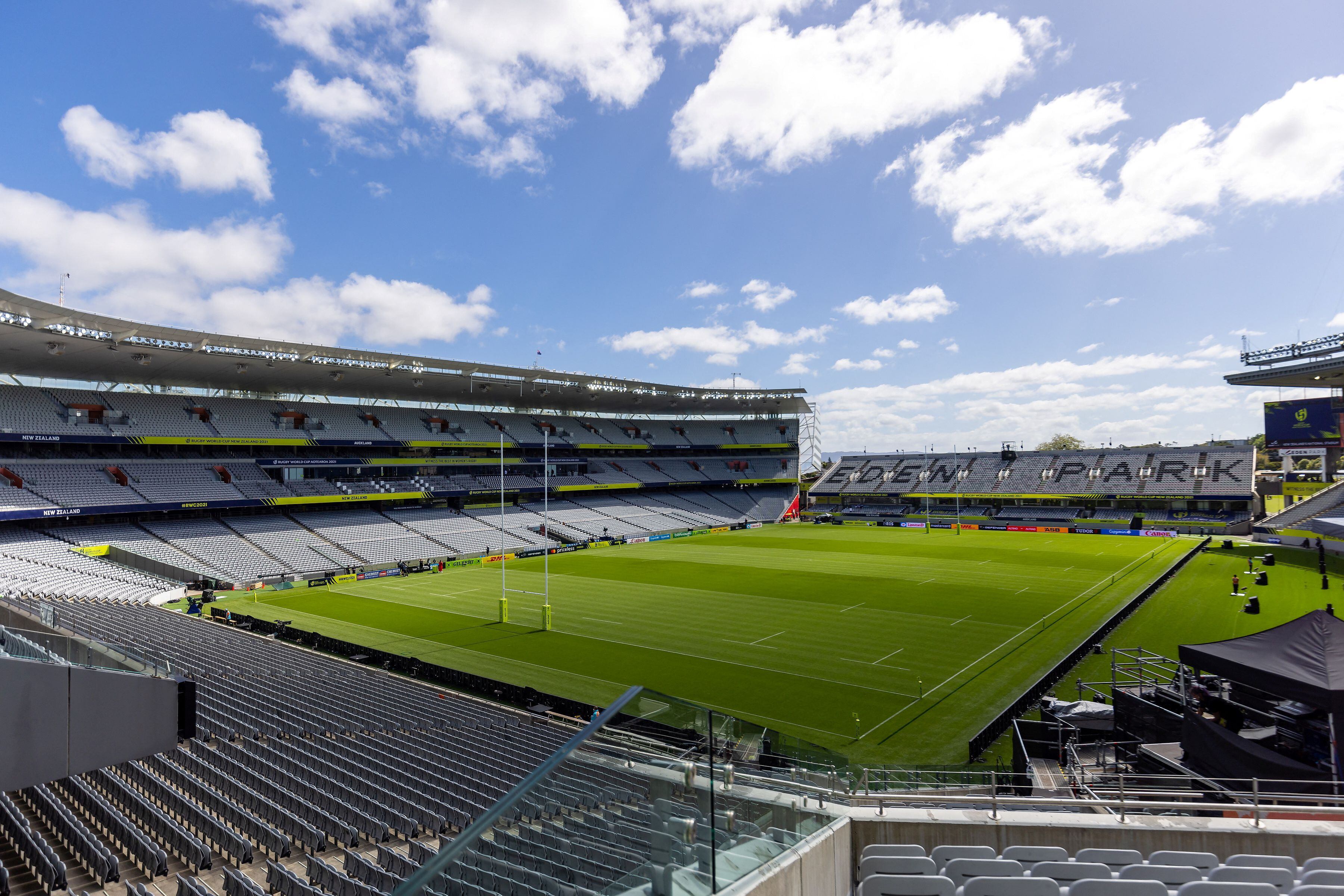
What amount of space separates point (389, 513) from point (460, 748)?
43.7 m

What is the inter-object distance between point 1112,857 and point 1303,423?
65.8 m

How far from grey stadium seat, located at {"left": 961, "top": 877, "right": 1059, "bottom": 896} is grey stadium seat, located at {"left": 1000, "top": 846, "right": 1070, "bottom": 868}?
0.81 m

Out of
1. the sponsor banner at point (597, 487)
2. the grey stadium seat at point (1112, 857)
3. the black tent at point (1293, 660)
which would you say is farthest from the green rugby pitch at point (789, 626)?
the sponsor banner at point (597, 487)

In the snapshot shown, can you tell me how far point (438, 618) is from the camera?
29.7 m

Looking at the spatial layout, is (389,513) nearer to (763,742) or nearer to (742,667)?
(742,667)

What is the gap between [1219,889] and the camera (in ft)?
14.9

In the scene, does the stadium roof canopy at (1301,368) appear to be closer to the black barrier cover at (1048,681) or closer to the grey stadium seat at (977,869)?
the black barrier cover at (1048,681)

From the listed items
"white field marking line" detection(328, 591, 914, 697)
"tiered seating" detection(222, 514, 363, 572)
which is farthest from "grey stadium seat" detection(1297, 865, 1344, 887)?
"tiered seating" detection(222, 514, 363, 572)

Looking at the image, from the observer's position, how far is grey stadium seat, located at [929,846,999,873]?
5535 mm

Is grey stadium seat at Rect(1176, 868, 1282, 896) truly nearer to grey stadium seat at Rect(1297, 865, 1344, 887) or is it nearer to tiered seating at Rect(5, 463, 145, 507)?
grey stadium seat at Rect(1297, 865, 1344, 887)

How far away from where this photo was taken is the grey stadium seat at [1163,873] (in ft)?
16.5

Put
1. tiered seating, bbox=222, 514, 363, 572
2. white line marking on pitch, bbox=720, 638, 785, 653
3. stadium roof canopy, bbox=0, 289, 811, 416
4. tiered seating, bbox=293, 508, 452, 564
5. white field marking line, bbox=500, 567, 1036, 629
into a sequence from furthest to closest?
1. tiered seating, bbox=293, 508, 452, 564
2. tiered seating, bbox=222, 514, 363, 572
3. stadium roof canopy, bbox=0, 289, 811, 416
4. white field marking line, bbox=500, 567, 1036, 629
5. white line marking on pitch, bbox=720, 638, 785, 653

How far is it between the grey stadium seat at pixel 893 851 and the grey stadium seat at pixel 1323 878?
8.41 feet

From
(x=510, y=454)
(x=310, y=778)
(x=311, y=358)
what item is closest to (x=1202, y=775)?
(x=310, y=778)
